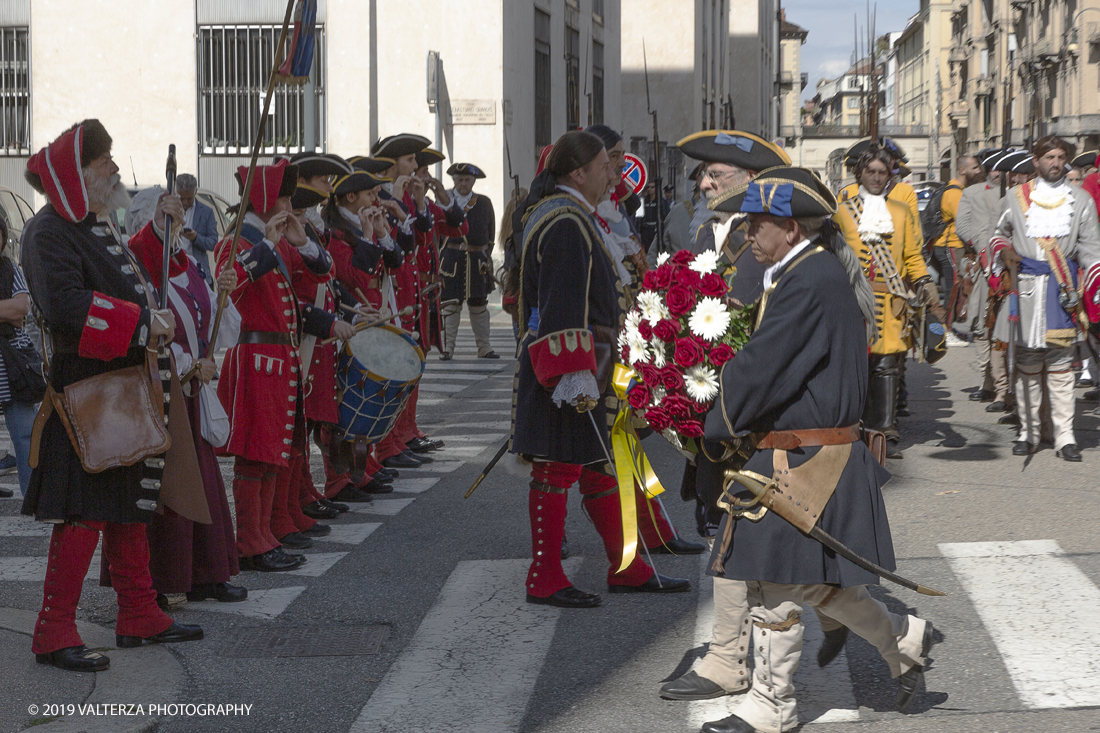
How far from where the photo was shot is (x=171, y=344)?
5.48 metres

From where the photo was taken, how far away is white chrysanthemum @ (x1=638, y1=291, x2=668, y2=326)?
4.31 m

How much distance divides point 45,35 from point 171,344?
75.0 ft

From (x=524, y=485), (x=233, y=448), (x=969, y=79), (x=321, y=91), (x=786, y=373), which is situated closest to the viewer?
(x=786, y=373)

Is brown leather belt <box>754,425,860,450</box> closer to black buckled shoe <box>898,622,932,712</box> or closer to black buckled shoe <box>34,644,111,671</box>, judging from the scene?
black buckled shoe <box>898,622,932,712</box>

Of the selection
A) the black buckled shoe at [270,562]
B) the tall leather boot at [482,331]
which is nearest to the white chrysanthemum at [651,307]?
the black buckled shoe at [270,562]

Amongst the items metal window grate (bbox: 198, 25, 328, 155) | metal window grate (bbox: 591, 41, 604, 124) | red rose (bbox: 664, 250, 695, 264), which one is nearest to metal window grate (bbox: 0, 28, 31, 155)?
metal window grate (bbox: 198, 25, 328, 155)

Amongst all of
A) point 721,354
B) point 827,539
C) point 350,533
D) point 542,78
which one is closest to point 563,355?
point 721,354

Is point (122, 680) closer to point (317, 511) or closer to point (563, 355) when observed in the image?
point (563, 355)

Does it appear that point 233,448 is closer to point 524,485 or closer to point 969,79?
point 524,485

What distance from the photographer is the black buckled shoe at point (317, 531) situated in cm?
714

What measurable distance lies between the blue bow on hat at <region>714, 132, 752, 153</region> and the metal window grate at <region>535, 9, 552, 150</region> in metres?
24.5

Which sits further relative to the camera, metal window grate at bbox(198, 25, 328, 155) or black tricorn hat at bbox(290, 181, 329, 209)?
metal window grate at bbox(198, 25, 328, 155)

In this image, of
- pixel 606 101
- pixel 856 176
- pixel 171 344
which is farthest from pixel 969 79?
pixel 171 344

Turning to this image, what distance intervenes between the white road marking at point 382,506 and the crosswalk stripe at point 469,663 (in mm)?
1586
